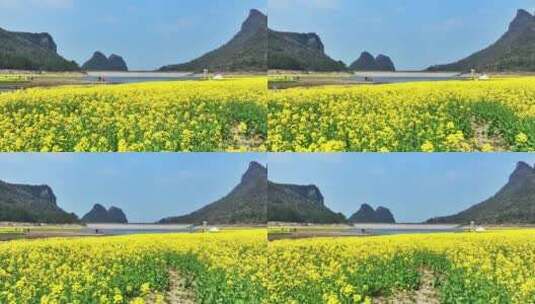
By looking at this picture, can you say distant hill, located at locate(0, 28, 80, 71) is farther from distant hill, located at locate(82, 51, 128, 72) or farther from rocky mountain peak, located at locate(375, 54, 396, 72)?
rocky mountain peak, located at locate(375, 54, 396, 72)

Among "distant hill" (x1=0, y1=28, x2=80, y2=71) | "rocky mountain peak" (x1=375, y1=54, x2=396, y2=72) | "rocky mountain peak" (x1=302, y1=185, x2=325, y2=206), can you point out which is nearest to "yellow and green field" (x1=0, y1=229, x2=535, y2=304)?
"rocky mountain peak" (x1=302, y1=185, x2=325, y2=206)

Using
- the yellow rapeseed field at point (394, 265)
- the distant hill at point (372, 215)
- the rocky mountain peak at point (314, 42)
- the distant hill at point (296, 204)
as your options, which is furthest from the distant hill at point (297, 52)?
the yellow rapeseed field at point (394, 265)

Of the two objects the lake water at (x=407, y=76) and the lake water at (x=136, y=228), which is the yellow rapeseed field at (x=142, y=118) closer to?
the lake water at (x=136, y=228)

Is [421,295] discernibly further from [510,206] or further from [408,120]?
[408,120]

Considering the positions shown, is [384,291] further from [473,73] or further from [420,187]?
[473,73]

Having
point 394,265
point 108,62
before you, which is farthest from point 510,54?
point 108,62
